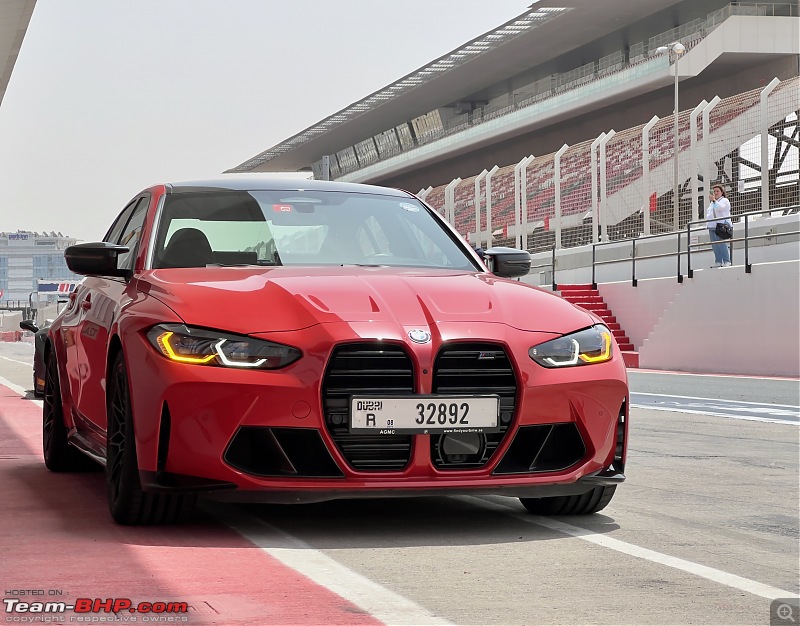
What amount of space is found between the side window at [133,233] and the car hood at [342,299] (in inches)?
31.6

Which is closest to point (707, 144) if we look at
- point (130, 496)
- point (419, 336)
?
point (419, 336)

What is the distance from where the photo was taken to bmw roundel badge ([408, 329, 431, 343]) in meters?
5.52

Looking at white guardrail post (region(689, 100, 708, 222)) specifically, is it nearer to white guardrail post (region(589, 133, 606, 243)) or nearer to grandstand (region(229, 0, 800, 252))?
grandstand (region(229, 0, 800, 252))

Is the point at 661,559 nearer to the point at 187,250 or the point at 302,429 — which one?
the point at 302,429

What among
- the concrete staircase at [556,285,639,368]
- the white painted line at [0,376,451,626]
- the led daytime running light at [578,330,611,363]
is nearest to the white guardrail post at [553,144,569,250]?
the concrete staircase at [556,285,639,368]

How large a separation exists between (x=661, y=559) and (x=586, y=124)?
56094mm

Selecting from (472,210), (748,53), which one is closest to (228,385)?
(472,210)

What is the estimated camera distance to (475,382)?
18.4ft

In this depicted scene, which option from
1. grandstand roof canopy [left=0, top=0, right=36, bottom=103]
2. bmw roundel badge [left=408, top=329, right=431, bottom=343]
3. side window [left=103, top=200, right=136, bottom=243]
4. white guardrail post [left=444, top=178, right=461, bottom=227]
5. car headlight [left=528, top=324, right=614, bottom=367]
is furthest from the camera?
white guardrail post [left=444, top=178, right=461, bottom=227]

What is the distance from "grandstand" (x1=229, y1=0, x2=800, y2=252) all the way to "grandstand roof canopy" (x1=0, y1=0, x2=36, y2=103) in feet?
45.3

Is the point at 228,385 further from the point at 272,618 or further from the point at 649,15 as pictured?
the point at 649,15

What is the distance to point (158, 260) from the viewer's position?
662cm

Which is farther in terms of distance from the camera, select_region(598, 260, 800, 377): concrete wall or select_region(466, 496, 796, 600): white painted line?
select_region(598, 260, 800, 377): concrete wall

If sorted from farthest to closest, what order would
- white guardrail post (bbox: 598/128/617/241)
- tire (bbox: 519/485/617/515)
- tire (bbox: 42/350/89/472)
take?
white guardrail post (bbox: 598/128/617/241) < tire (bbox: 42/350/89/472) < tire (bbox: 519/485/617/515)
